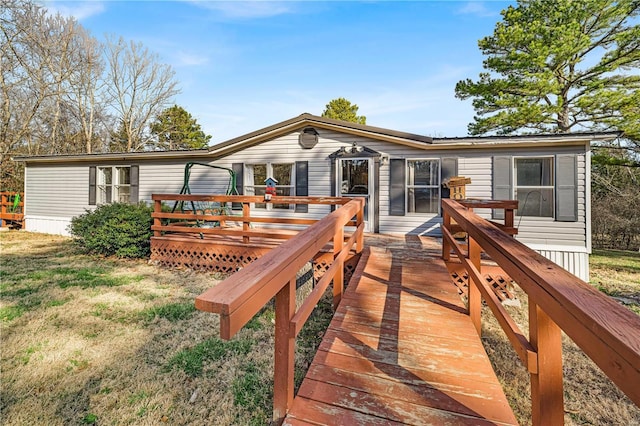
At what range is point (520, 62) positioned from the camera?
406 inches

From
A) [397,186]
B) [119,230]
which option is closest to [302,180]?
[397,186]

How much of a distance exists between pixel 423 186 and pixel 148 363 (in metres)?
6.20

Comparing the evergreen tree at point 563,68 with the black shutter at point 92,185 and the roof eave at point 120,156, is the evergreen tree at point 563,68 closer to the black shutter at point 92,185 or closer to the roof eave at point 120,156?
the roof eave at point 120,156

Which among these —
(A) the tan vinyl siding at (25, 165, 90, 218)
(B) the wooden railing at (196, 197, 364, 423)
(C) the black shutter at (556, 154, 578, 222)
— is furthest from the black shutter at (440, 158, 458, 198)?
(A) the tan vinyl siding at (25, 165, 90, 218)

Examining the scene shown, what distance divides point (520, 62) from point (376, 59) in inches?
198

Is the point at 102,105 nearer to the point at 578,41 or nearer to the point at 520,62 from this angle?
the point at 520,62

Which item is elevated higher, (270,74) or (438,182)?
(270,74)

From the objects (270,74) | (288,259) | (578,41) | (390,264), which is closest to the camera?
(288,259)

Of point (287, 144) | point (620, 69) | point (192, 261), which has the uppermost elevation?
point (620, 69)

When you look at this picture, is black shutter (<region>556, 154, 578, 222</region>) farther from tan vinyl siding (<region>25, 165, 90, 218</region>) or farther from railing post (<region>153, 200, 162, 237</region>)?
tan vinyl siding (<region>25, 165, 90, 218</region>)

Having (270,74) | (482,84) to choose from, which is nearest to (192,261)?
(270,74)

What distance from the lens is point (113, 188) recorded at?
952 cm

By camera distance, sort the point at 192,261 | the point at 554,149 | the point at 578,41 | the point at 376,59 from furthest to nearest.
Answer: the point at 376,59
the point at 578,41
the point at 554,149
the point at 192,261

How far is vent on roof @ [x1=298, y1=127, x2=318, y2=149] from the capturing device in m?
7.54
